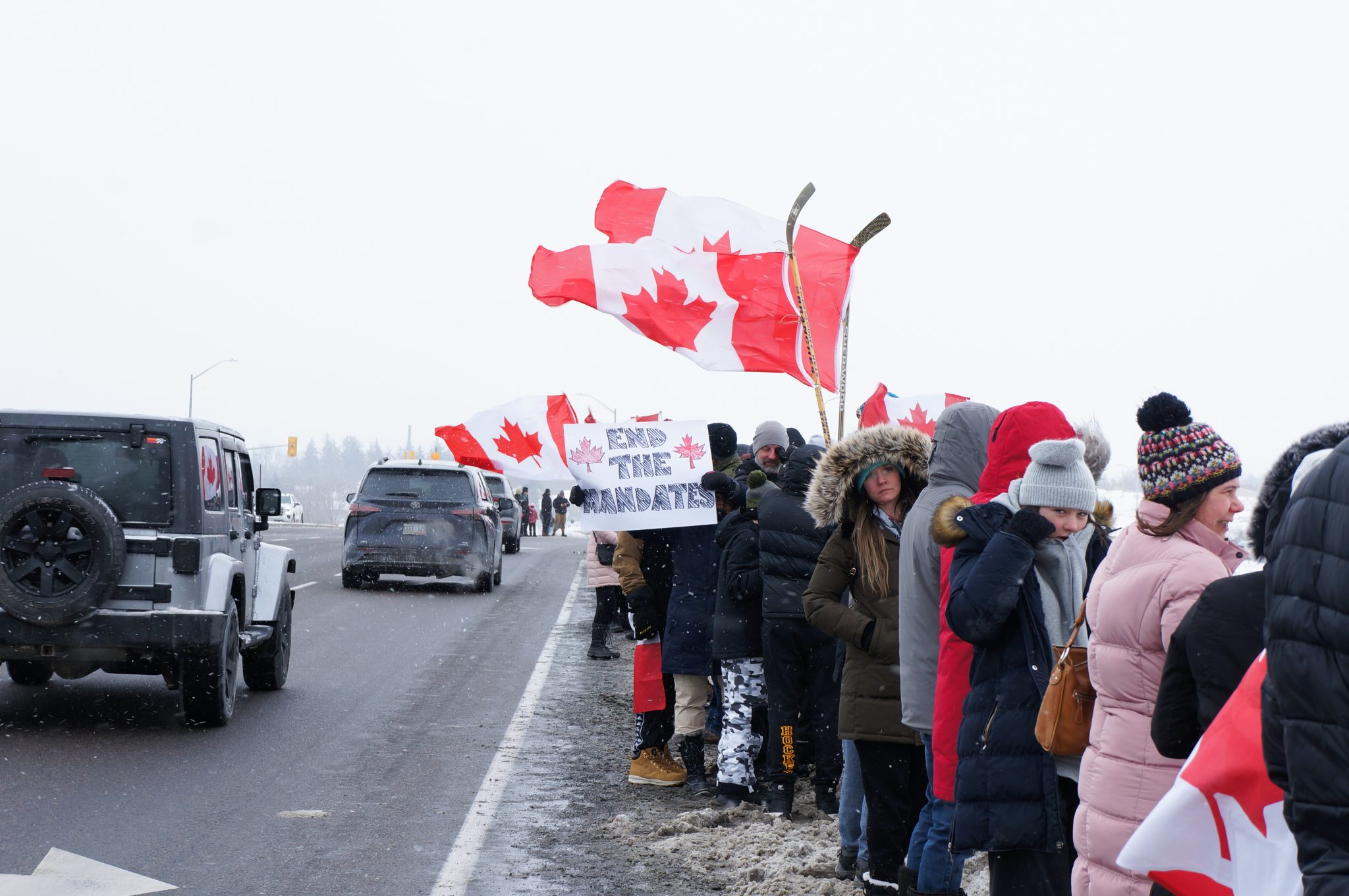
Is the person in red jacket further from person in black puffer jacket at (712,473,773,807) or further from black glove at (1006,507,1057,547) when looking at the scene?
person in black puffer jacket at (712,473,773,807)

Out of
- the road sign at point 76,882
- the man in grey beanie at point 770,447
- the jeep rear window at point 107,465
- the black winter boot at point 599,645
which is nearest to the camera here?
the road sign at point 76,882

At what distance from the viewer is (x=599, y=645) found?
13.7m


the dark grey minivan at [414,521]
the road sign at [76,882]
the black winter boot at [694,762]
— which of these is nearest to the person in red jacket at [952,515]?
the black winter boot at [694,762]

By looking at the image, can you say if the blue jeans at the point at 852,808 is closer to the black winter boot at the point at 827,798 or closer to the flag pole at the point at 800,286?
the black winter boot at the point at 827,798

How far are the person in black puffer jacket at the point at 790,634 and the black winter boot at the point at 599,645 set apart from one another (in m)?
6.89

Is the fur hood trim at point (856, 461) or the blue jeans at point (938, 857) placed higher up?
the fur hood trim at point (856, 461)

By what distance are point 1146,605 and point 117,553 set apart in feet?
22.6

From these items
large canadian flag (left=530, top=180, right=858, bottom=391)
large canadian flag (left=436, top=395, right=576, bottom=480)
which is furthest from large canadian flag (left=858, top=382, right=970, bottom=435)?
large canadian flag (left=436, top=395, right=576, bottom=480)

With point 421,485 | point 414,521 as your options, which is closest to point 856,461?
point 414,521

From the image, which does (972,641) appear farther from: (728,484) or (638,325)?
(638,325)

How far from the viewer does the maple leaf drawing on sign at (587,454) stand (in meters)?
Result: 8.09

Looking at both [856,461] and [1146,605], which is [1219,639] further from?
[856,461]

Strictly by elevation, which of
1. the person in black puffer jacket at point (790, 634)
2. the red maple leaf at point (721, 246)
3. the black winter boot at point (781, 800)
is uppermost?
the red maple leaf at point (721, 246)

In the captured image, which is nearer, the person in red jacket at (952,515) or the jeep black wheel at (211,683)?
the person in red jacket at (952,515)
